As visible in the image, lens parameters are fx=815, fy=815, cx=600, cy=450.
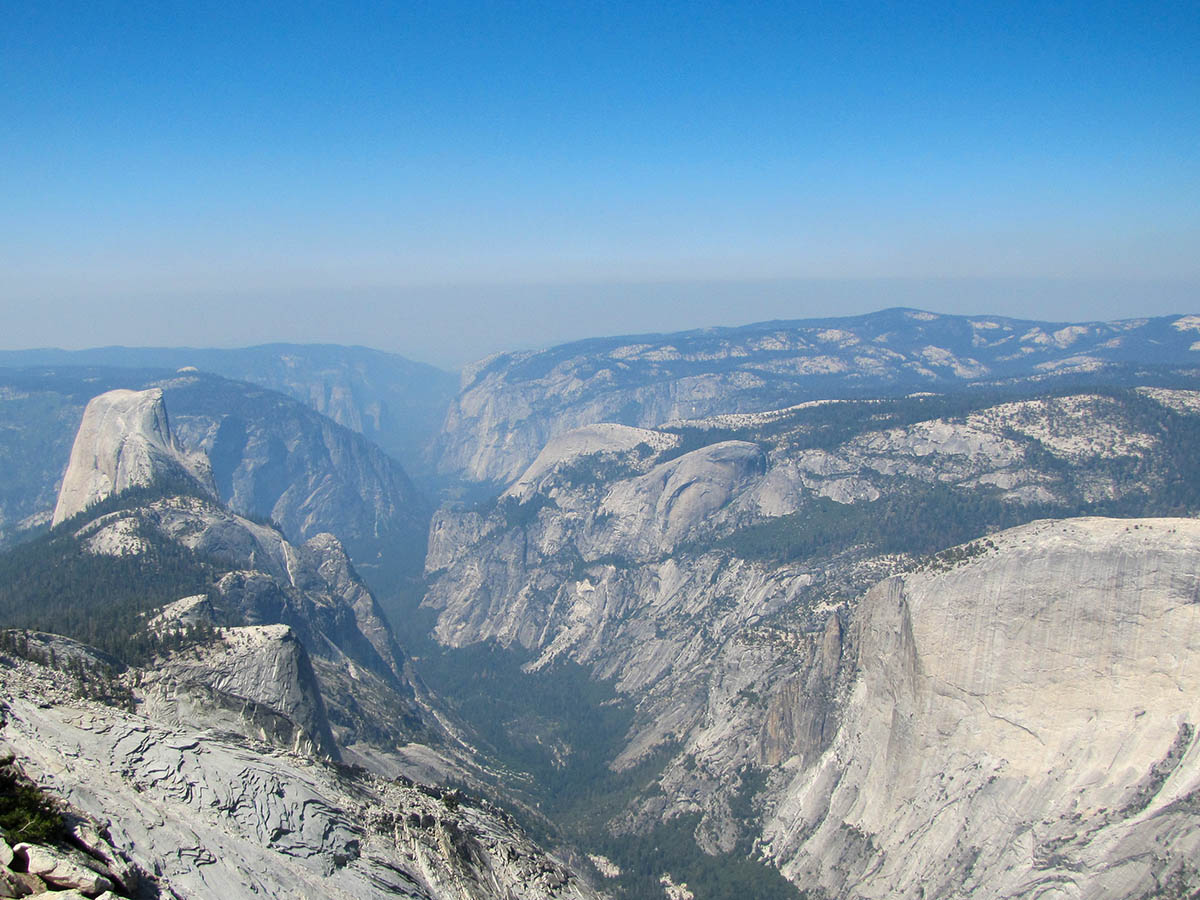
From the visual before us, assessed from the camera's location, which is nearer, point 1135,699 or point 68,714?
point 68,714

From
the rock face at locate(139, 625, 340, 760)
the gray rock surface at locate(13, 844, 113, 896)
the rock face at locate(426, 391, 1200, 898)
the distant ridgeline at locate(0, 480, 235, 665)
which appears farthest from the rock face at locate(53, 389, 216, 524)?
the gray rock surface at locate(13, 844, 113, 896)

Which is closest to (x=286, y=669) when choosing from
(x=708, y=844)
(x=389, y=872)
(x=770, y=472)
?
(x=389, y=872)

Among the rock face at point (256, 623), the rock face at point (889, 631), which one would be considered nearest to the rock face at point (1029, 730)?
the rock face at point (889, 631)

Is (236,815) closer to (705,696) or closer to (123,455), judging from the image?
(705,696)

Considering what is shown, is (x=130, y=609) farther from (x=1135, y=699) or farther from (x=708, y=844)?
(x=1135, y=699)

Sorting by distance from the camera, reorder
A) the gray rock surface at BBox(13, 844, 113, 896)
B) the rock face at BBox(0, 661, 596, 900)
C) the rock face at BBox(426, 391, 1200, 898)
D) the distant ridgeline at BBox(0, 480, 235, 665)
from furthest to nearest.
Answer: the distant ridgeline at BBox(0, 480, 235, 665) → the rock face at BBox(426, 391, 1200, 898) → the rock face at BBox(0, 661, 596, 900) → the gray rock surface at BBox(13, 844, 113, 896)

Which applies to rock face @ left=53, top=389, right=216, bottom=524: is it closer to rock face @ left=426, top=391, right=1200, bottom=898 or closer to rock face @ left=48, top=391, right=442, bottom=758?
rock face @ left=48, top=391, right=442, bottom=758
